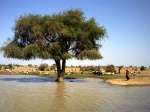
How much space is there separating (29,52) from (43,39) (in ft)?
9.71

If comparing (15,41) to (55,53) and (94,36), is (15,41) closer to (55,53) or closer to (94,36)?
(55,53)

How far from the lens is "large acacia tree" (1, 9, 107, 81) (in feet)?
114

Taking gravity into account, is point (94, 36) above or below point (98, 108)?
above

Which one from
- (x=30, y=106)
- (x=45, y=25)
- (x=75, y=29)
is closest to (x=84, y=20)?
(x=75, y=29)

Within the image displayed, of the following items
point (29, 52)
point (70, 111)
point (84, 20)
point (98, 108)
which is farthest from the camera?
point (84, 20)

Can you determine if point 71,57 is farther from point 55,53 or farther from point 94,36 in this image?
point 94,36

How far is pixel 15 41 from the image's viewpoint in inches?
1492

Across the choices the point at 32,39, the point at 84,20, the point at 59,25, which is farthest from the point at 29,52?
the point at 84,20

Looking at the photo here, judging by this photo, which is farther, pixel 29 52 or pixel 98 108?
pixel 29 52

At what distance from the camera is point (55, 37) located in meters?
36.4

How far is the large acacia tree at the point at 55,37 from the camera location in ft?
114

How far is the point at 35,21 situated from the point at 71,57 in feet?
24.2

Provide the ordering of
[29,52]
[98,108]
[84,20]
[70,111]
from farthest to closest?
[84,20] < [29,52] < [98,108] < [70,111]

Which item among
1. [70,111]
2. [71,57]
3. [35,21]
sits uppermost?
[35,21]
